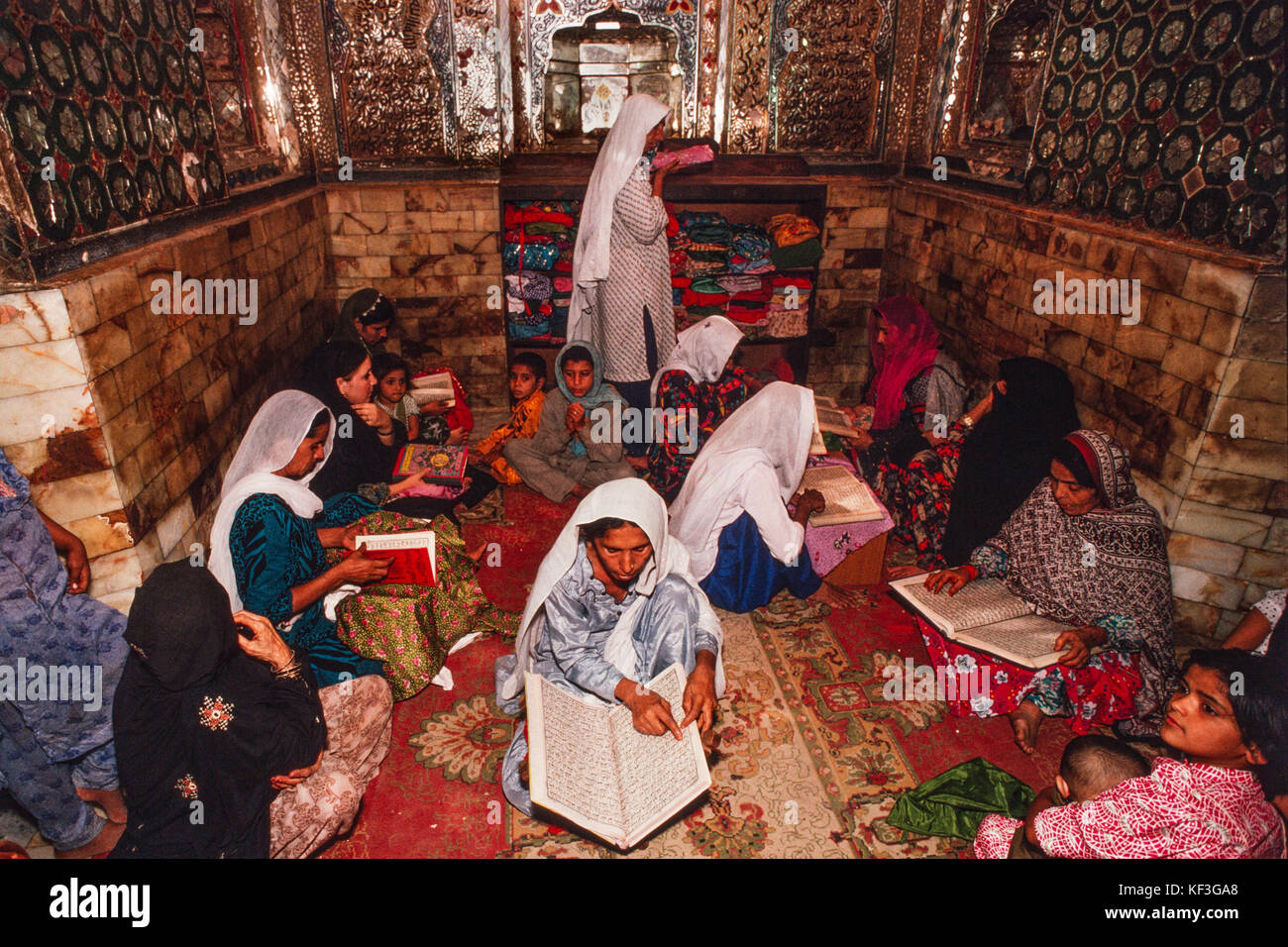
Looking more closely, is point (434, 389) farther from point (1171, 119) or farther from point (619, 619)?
point (1171, 119)

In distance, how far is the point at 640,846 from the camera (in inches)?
107

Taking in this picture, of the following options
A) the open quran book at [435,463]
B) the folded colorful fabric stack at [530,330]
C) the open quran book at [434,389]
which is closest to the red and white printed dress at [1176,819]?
the open quran book at [435,463]

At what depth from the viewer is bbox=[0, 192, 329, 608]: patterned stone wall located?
2627mm

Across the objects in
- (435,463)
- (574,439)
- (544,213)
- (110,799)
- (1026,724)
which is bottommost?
(110,799)

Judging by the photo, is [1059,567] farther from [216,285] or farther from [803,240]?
[216,285]

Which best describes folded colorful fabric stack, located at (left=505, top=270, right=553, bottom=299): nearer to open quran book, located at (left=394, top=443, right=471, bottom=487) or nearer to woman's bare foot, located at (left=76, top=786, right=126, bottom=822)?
open quran book, located at (left=394, top=443, right=471, bottom=487)

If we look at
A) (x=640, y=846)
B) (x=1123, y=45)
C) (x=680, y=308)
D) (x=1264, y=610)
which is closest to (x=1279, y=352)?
(x=1264, y=610)

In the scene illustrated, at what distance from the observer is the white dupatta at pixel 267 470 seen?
296 centimetres

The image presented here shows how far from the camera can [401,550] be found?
3.33 meters

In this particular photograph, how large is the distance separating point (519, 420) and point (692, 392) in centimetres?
147

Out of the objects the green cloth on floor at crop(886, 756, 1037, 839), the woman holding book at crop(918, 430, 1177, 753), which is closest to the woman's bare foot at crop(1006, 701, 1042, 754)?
the woman holding book at crop(918, 430, 1177, 753)

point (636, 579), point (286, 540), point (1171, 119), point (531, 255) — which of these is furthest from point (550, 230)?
point (1171, 119)

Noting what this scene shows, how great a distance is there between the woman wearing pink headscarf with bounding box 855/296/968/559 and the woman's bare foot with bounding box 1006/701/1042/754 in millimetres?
1447

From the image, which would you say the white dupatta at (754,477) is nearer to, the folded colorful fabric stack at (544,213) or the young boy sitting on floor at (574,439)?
the young boy sitting on floor at (574,439)
